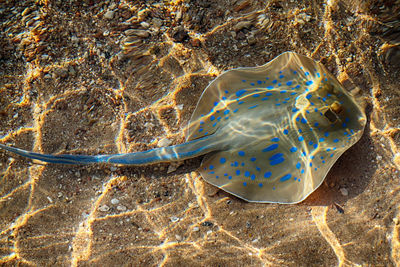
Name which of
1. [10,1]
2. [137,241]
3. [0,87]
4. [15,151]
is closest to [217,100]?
[137,241]

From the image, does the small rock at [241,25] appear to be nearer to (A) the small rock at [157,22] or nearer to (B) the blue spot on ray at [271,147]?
(A) the small rock at [157,22]

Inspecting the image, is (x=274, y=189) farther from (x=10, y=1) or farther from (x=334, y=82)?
(x=10, y=1)

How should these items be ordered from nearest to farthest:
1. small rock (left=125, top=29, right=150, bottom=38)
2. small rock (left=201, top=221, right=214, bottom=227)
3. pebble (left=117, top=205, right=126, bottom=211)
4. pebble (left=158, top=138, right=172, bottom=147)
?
small rock (left=201, top=221, right=214, bottom=227) → pebble (left=117, top=205, right=126, bottom=211) → pebble (left=158, top=138, right=172, bottom=147) → small rock (left=125, top=29, right=150, bottom=38)

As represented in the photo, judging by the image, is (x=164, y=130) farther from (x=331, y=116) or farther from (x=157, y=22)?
(x=331, y=116)

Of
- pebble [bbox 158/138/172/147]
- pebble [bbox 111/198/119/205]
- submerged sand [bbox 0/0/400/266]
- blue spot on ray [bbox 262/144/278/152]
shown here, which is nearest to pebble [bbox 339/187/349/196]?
submerged sand [bbox 0/0/400/266]

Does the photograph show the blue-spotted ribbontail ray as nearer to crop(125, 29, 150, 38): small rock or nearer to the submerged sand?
the submerged sand

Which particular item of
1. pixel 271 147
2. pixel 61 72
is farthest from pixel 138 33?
pixel 271 147

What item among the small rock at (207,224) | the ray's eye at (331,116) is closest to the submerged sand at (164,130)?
the small rock at (207,224)
